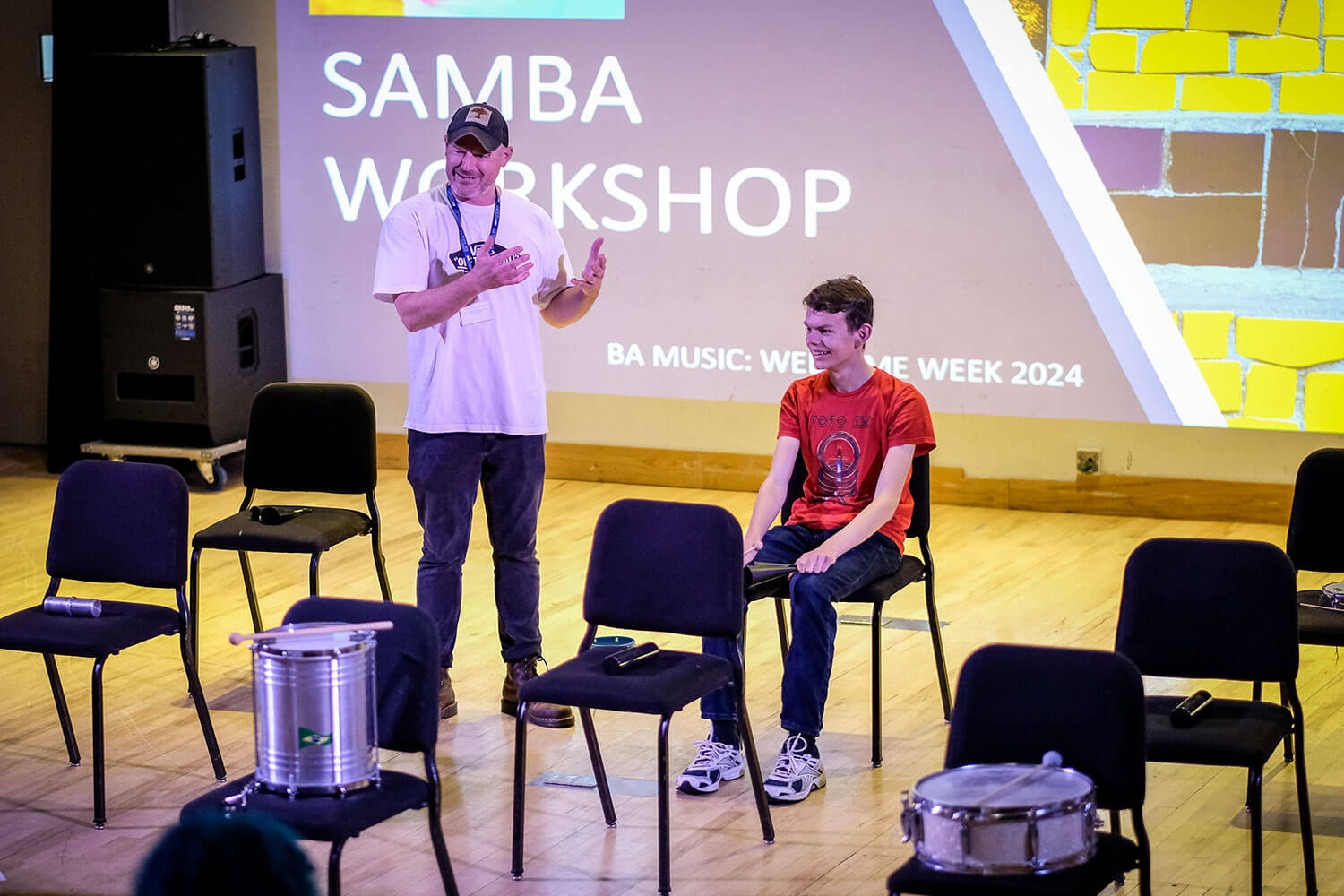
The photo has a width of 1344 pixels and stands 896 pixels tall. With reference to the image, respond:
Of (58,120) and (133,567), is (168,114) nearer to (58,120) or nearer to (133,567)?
(58,120)

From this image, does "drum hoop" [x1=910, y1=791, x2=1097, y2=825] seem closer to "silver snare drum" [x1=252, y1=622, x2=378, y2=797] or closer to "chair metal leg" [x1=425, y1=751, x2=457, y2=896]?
"chair metal leg" [x1=425, y1=751, x2=457, y2=896]

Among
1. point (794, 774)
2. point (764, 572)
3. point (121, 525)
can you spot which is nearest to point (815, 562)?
point (764, 572)

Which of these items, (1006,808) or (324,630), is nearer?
(1006,808)

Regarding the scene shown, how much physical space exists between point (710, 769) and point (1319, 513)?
159cm

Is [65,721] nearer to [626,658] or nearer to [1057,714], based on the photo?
[626,658]

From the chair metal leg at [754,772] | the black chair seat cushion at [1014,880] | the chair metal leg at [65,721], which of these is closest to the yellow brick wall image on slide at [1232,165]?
the chair metal leg at [754,772]

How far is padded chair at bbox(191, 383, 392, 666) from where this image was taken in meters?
4.98

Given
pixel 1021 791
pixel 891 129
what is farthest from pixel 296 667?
pixel 891 129

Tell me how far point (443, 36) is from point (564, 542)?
2214 mm

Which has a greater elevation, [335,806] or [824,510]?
[824,510]

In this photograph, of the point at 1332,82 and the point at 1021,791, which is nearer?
the point at 1021,791

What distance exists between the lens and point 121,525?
4.24 metres

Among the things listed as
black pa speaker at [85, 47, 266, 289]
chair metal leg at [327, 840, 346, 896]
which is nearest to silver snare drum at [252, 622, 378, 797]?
chair metal leg at [327, 840, 346, 896]

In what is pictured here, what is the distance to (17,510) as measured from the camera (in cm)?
712
